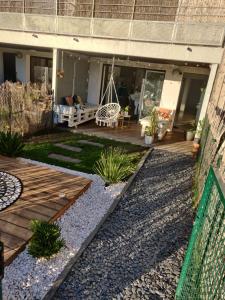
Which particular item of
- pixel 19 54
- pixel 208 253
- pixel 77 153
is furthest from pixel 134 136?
pixel 19 54

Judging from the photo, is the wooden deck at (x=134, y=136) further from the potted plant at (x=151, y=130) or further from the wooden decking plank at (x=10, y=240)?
the wooden decking plank at (x=10, y=240)

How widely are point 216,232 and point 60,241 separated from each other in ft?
7.50

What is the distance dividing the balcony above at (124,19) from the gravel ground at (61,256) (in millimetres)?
5924

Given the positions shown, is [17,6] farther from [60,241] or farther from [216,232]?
[216,232]

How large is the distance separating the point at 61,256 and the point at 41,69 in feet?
44.3

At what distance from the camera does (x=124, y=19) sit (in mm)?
8578

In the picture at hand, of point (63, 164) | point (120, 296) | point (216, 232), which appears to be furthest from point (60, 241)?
point (63, 164)

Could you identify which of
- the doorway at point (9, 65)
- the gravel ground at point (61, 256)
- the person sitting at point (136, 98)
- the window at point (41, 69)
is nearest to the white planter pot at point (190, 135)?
A: the person sitting at point (136, 98)

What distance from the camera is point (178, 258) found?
380cm

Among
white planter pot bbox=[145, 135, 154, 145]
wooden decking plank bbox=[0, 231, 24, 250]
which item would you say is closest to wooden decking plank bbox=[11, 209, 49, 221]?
wooden decking plank bbox=[0, 231, 24, 250]

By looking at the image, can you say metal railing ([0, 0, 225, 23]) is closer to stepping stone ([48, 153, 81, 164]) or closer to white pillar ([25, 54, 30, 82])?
white pillar ([25, 54, 30, 82])

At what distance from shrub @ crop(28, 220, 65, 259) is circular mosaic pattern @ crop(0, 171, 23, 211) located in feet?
3.78

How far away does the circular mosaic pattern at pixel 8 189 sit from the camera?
4.49m

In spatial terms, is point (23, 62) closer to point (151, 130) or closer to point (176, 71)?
point (176, 71)
